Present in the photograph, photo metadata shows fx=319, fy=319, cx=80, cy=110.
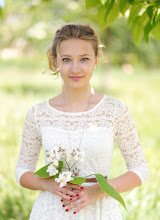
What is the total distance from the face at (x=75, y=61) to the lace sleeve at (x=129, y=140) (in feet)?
0.95

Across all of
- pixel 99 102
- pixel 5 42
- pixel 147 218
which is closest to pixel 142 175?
pixel 99 102

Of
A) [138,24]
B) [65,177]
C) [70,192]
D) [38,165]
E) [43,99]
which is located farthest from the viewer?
[43,99]

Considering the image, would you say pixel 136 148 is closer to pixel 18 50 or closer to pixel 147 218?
pixel 147 218

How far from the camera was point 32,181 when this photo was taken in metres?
Answer: 2.05

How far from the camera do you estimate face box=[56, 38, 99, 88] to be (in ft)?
6.47

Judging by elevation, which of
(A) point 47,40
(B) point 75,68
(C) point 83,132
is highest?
(A) point 47,40

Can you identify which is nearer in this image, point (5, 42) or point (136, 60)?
point (136, 60)

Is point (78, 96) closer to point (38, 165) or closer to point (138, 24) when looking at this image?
point (138, 24)

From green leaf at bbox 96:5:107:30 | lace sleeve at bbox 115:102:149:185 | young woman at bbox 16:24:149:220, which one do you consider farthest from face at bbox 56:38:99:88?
lace sleeve at bbox 115:102:149:185

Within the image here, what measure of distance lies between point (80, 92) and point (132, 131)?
427 mm

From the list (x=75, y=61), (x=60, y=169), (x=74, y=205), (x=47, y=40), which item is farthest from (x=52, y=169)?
(x=47, y=40)

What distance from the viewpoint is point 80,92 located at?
6.95 feet

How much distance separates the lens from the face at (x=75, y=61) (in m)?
1.97

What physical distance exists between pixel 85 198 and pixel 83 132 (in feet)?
1.30
